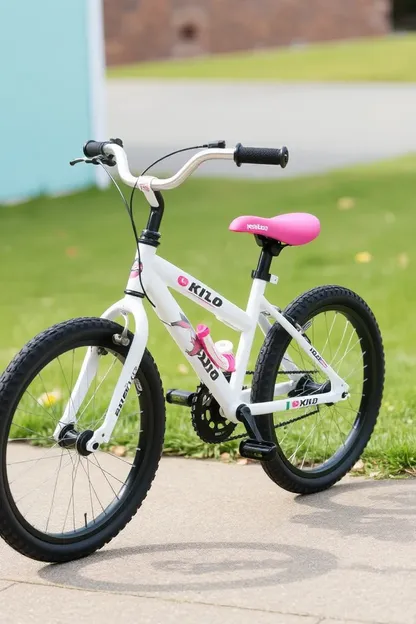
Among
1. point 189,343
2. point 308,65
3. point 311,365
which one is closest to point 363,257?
point 311,365

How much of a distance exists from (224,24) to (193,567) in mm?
35636

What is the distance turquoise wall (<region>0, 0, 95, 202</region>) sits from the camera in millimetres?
13391

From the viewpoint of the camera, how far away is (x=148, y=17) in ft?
122

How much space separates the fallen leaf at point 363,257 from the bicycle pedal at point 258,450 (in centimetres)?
550

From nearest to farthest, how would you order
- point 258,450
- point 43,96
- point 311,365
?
1. point 258,450
2. point 311,365
3. point 43,96

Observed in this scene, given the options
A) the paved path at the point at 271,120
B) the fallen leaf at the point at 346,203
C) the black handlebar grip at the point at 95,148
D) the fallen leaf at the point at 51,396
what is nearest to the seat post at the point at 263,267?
the black handlebar grip at the point at 95,148

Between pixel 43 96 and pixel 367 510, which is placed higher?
pixel 43 96

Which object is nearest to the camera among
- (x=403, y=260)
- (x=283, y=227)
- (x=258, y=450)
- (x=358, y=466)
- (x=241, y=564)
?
(x=241, y=564)

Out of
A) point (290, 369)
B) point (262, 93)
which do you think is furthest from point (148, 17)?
point (290, 369)

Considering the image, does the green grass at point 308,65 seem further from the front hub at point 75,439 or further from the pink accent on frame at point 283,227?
the front hub at point 75,439

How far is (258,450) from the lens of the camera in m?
4.51

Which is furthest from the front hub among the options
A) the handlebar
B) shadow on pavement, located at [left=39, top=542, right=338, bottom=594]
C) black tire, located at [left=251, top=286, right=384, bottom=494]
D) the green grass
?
the green grass

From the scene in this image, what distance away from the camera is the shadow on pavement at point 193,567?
4016 millimetres

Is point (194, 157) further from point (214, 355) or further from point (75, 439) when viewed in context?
point (75, 439)
